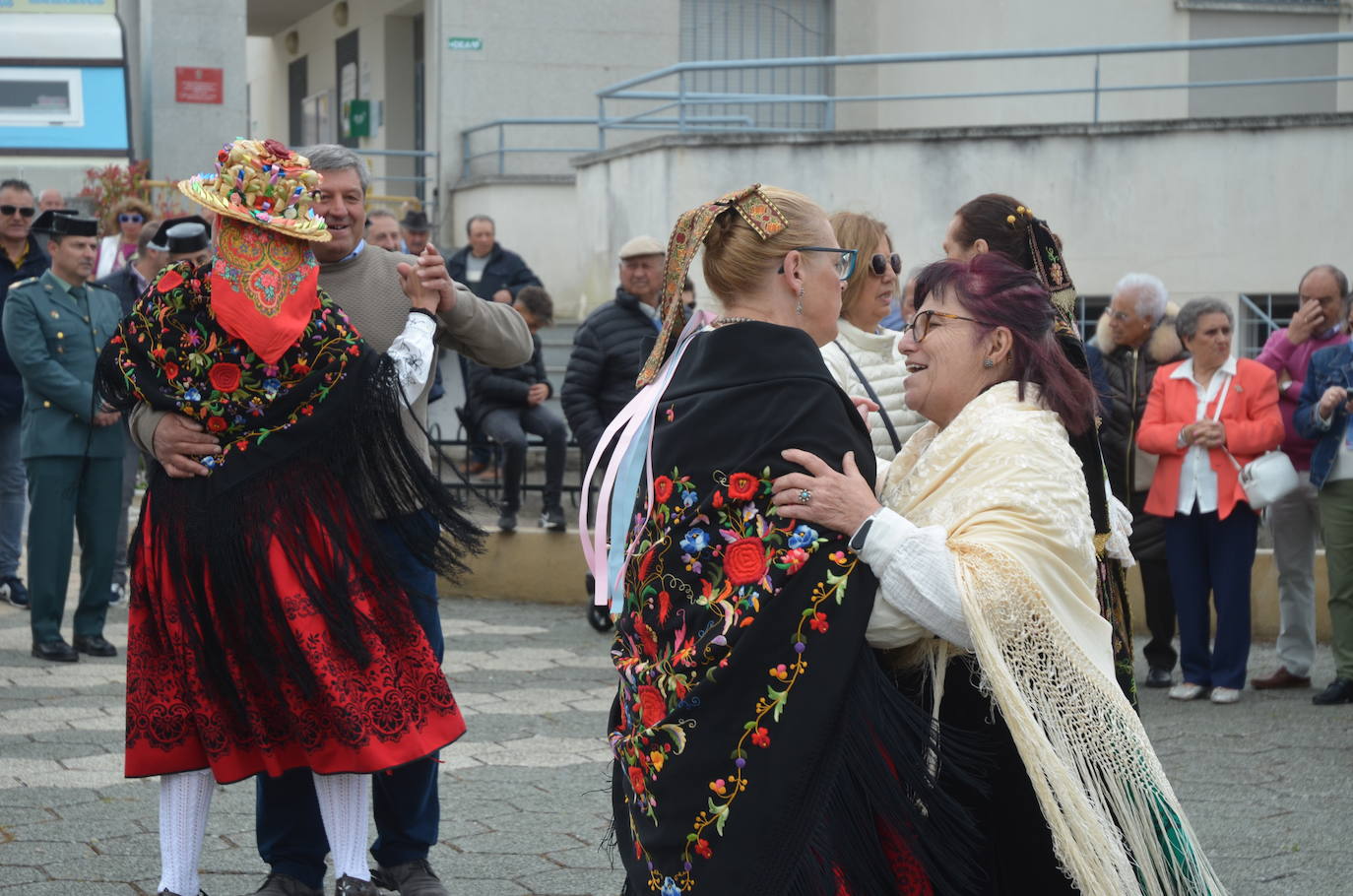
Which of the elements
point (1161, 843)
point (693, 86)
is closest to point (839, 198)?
point (693, 86)

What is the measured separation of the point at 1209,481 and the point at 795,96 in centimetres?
1196

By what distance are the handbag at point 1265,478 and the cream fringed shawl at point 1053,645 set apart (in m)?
4.77

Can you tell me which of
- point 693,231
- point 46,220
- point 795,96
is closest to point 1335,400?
point 693,231

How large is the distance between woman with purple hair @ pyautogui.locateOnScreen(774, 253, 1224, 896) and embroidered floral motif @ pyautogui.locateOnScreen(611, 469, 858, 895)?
83 mm

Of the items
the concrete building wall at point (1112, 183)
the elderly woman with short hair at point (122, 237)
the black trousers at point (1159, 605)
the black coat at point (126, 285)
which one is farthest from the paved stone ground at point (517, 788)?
the concrete building wall at point (1112, 183)

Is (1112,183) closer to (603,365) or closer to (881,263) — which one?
(603,365)

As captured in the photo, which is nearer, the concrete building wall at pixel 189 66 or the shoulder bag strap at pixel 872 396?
the shoulder bag strap at pixel 872 396

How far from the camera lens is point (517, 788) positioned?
5.83 meters

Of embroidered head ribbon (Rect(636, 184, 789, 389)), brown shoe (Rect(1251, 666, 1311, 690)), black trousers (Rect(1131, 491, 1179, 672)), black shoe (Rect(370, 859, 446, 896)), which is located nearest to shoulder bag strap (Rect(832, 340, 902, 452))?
embroidered head ribbon (Rect(636, 184, 789, 389))

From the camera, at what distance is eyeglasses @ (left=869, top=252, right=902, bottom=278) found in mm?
4066

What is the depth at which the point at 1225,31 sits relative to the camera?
1912 centimetres

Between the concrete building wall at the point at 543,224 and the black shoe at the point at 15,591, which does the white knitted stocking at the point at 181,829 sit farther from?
the concrete building wall at the point at 543,224

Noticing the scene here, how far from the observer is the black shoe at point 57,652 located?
7.88 meters

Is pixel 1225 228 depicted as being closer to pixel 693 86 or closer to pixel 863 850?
pixel 693 86
